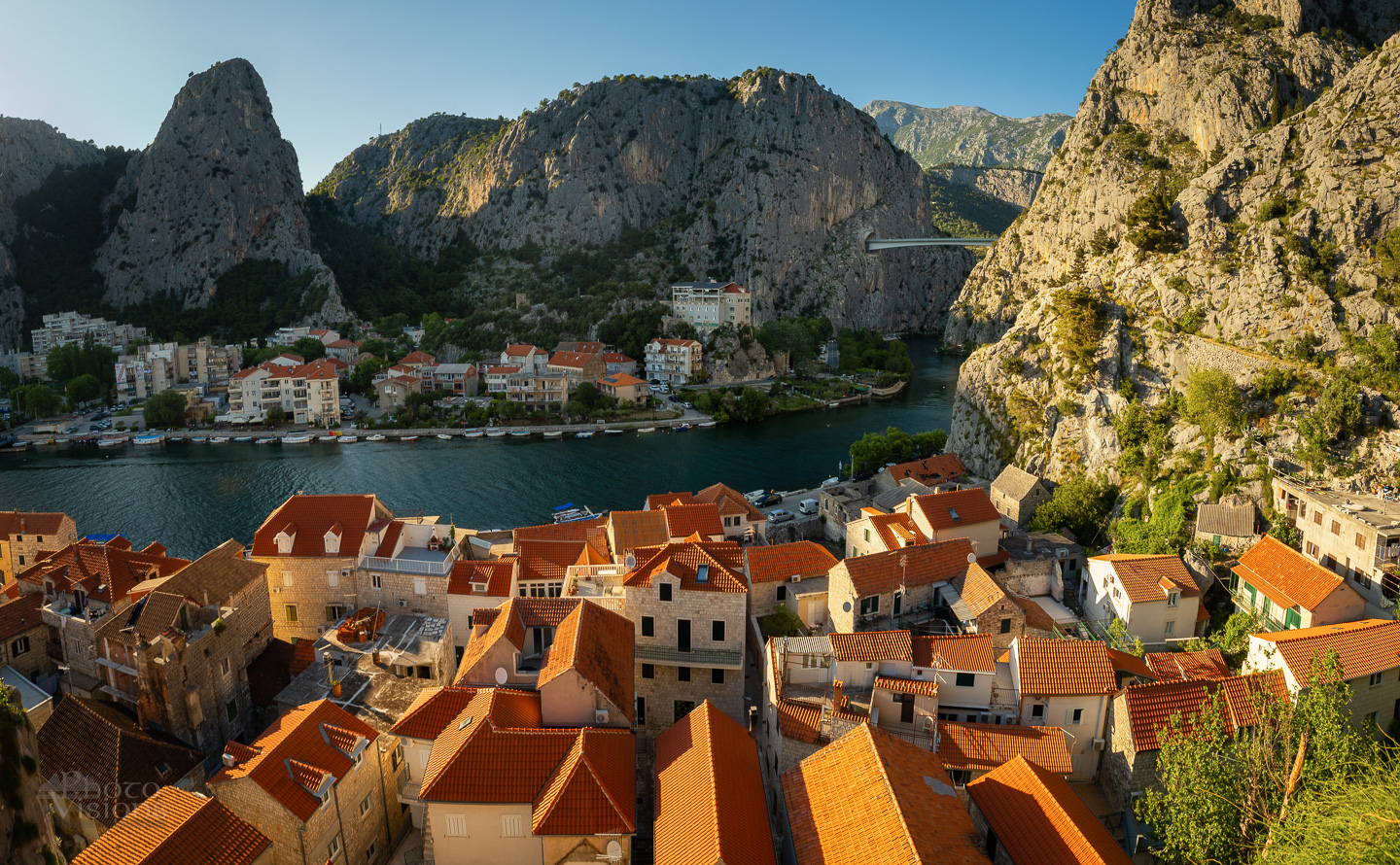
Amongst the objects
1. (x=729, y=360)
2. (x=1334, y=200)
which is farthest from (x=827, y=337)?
(x=1334, y=200)

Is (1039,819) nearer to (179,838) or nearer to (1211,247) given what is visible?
(179,838)

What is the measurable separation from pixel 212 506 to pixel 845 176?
94024mm

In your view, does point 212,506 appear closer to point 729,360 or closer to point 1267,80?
point 729,360

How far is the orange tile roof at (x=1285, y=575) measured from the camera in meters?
19.6

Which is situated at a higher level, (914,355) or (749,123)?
(749,123)

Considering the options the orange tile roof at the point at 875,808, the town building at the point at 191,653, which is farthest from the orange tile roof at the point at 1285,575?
the town building at the point at 191,653

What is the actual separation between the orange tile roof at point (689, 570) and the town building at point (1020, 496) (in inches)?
659

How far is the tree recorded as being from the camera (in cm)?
6144

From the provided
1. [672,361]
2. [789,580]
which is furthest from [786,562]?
[672,361]

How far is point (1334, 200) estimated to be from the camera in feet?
98.3

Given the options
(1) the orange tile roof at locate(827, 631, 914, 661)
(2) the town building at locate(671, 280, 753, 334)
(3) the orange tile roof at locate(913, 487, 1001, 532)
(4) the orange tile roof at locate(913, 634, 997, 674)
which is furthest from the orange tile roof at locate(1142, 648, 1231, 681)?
(2) the town building at locate(671, 280, 753, 334)

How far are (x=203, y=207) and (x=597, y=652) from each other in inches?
4450

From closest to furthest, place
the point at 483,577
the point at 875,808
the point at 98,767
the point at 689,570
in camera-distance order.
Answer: the point at 875,808 < the point at 98,767 < the point at 689,570 < the point at 483,577

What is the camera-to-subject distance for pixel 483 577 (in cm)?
2120
